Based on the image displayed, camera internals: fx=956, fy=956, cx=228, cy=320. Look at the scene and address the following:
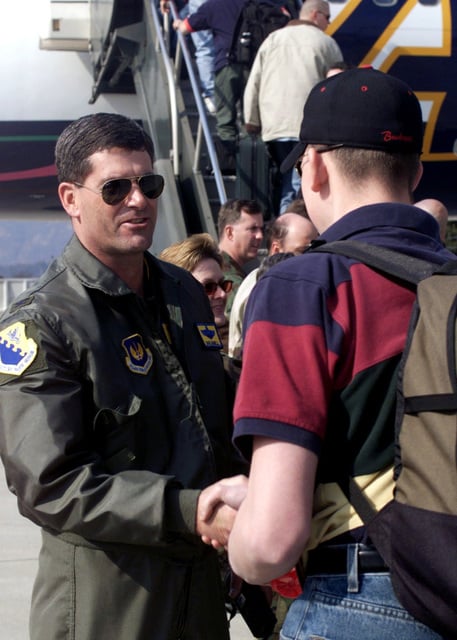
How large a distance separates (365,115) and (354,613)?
2.53 feet

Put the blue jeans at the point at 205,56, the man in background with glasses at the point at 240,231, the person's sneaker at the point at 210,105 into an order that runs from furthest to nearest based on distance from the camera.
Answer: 1. the person's sneaker at the point at 210,105
2. the blue jeans at the point at 205,56
3. the man in background with glasses at the point at 240,231

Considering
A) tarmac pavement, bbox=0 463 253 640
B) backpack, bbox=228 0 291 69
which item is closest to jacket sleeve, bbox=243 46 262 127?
backpack, bbox=228 0 291 69

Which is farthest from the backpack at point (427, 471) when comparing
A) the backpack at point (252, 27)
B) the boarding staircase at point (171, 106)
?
the backpack at point (252, 27)

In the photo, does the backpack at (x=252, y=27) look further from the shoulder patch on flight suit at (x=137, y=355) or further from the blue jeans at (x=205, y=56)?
the shoulder patch on flight suit at (x=137, y=355)

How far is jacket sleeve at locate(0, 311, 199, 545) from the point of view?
1895mm

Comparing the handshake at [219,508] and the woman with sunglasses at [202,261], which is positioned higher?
the handshake at [219,508]

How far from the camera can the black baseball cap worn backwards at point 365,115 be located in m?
1.53

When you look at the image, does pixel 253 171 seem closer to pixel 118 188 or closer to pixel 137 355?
pixel 118 188

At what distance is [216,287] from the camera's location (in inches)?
143

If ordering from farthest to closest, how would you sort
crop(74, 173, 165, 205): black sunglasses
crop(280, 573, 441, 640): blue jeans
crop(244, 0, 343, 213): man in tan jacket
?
crop(244, 0, 343, 213): man in tan jacket → crop(74, 173, 165, 205): black sunglasses → crop(280, 573, 441, 640): blue jeans

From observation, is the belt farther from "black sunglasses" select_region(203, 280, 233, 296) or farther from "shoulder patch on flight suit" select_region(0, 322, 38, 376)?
"black sunglasses" select_region(203, 280, 233, 296)

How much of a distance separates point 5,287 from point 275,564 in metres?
12.2

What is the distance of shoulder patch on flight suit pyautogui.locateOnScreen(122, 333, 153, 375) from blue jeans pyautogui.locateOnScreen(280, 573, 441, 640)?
0.76 metres

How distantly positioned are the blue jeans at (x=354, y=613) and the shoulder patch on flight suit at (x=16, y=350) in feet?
2.62
